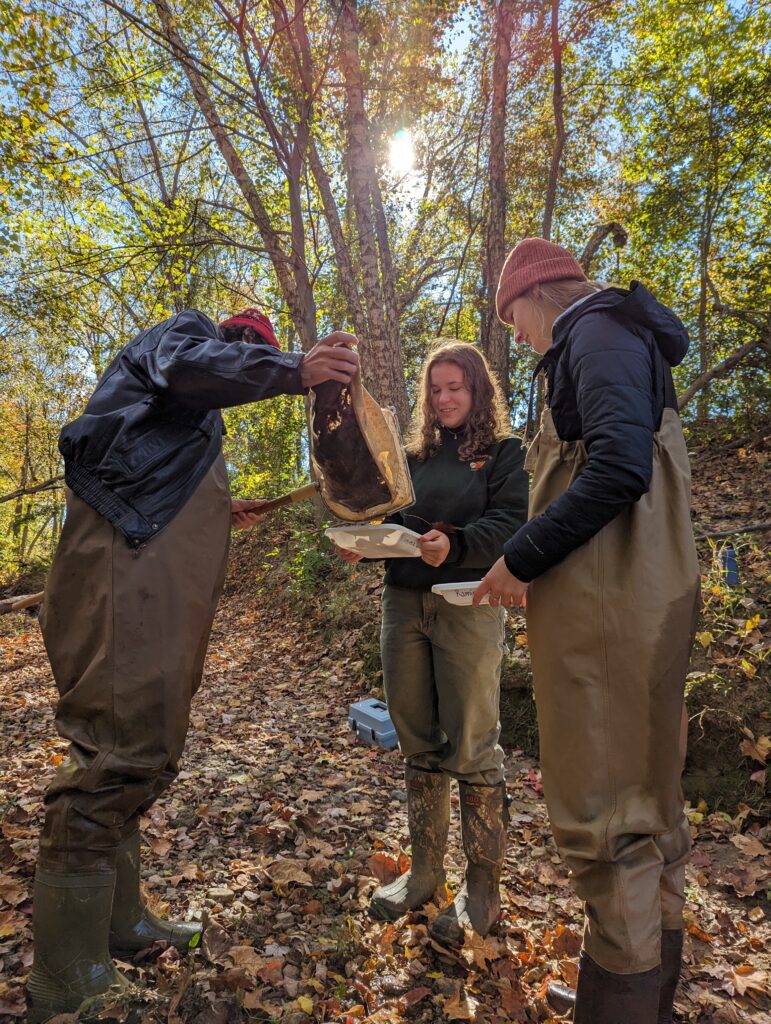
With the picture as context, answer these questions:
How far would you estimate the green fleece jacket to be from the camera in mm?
2520

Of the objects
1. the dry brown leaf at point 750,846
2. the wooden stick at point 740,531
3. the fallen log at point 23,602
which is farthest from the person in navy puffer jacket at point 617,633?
the wooden stick at point 740,531

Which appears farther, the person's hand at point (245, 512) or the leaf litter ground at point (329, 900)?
the person's hand at point (245, 512)

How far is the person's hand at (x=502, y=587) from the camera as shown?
1729mm

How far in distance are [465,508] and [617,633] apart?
1.21 meters

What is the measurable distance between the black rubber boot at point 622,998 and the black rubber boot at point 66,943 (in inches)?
62.1

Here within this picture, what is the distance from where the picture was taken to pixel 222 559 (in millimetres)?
2209

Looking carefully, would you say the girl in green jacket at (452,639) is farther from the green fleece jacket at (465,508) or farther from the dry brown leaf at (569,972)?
the dry brown leaf at (569,972)

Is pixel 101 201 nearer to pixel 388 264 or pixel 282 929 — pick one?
pixel 388 264

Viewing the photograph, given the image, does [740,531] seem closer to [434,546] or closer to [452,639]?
[452,639]

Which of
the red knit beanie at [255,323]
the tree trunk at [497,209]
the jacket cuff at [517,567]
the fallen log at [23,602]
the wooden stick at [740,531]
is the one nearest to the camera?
the jacket cuff at [517,567]

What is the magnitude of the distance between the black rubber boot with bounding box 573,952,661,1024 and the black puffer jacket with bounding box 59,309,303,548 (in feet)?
6.39

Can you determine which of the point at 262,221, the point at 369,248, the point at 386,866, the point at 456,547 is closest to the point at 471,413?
the point at 456,547

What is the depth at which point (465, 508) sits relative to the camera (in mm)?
2660

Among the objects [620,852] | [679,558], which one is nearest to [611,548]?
[679,558]
